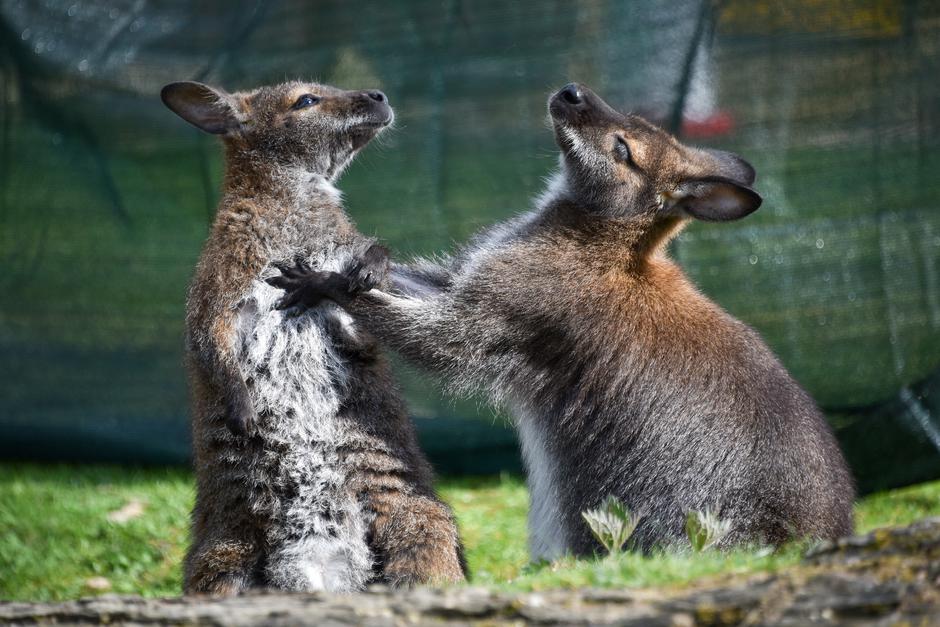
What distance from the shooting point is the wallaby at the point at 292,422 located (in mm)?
4441

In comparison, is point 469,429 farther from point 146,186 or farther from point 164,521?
point 146,186

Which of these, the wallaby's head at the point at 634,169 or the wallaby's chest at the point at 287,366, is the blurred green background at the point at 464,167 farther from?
the wallaby's chest at the point at 287,366

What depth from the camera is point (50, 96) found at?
24.2 feet

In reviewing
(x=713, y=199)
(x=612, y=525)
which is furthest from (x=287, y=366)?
(x=713, y=199)

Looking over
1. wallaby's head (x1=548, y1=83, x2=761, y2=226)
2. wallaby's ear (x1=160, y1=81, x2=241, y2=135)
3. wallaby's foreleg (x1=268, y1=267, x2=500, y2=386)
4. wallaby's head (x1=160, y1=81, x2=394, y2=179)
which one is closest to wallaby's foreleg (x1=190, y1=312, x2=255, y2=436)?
wallaby's foreleg (x1=268, y1=267, x2=500, y2=386)

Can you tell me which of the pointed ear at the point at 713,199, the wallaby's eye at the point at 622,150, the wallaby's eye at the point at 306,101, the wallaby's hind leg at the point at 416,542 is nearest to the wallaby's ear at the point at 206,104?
the wallaby's eye at the point at 306,101

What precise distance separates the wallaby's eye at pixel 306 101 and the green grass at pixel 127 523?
2.32 m

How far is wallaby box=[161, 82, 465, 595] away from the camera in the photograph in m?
4.44

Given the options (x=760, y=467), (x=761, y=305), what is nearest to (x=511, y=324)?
(x=760, y=467)

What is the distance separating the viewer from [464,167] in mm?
7348

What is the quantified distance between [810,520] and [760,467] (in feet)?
0.90

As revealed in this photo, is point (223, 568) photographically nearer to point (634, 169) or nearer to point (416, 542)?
point (416, 542)

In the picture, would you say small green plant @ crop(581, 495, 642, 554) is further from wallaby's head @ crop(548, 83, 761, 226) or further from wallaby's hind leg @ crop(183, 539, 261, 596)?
wallaby's head @ crop(548, 83, 761, 226)

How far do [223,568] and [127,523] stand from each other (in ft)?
8.09
